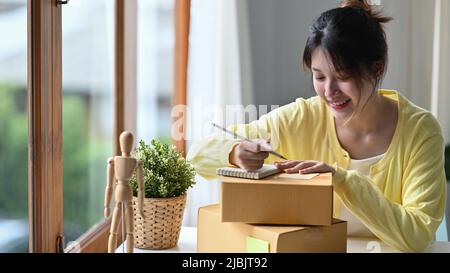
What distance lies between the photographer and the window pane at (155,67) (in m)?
2.19

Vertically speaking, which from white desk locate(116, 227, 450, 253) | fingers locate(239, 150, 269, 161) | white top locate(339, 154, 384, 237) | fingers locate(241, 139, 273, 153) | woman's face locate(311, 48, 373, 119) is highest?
woman's face locate(311, 48, 373, 119)

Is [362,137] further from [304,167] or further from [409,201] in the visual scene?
[304,167]

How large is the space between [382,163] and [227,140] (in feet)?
1.18

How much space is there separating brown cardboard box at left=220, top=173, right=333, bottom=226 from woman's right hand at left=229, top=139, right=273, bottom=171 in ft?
0.28

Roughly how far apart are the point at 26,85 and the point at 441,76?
5.04 ft

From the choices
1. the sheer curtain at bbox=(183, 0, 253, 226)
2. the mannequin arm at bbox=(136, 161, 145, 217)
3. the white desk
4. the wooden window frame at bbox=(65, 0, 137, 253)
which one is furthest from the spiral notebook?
the sheer curtain at bbox=(183, 0, 253, 226)

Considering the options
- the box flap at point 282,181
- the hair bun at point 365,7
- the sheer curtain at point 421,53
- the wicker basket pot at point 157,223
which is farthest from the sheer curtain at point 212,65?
the box flap at point 282,181

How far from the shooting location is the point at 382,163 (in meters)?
1.40

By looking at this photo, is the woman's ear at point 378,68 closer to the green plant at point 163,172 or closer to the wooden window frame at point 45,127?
the green plant at point 163,172

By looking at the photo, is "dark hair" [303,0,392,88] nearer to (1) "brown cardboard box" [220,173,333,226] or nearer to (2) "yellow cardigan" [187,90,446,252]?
(2) "yellow cardigan" [187,90,446,252]

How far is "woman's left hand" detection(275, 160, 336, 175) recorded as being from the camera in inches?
43.9

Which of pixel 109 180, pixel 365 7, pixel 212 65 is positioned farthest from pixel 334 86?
pixel 212 65

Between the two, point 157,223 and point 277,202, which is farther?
point 157,223
